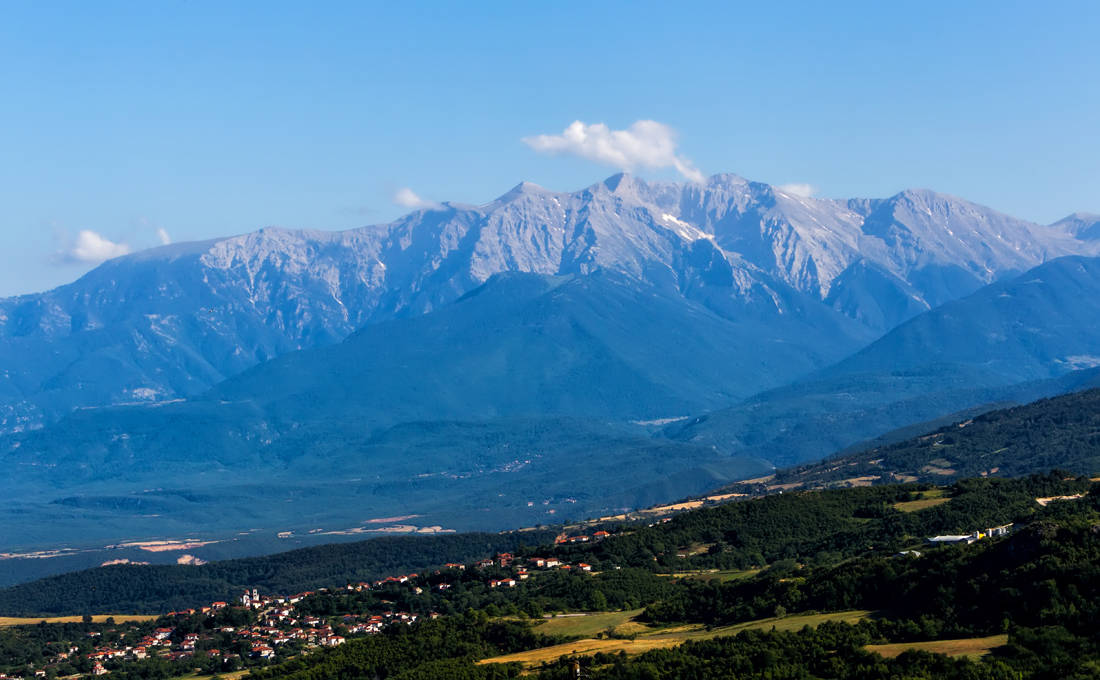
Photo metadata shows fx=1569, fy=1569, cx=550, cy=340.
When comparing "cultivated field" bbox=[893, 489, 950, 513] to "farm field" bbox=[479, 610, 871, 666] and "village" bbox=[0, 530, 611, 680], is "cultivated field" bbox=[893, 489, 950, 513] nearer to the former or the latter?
"village" bbox=[0, 530, 611, 680]

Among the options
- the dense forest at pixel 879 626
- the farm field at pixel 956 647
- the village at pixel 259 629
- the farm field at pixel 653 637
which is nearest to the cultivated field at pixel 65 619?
the village at pixel 259 629

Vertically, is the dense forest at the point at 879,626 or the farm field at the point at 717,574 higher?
the farm field at the point at 717,574

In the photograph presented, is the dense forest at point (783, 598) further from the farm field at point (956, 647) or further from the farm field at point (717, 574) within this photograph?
the farm field at point (956, 647)

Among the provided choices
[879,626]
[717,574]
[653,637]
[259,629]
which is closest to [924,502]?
[717,574]

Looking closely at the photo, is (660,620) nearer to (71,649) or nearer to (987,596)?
(987,596)

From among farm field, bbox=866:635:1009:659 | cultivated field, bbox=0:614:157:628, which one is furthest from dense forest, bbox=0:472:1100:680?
cultivated field, bbox=0:614:157:628

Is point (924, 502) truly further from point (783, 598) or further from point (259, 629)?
point (259, 629)

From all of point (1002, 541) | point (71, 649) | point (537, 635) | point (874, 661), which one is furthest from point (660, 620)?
point (71, 649)
